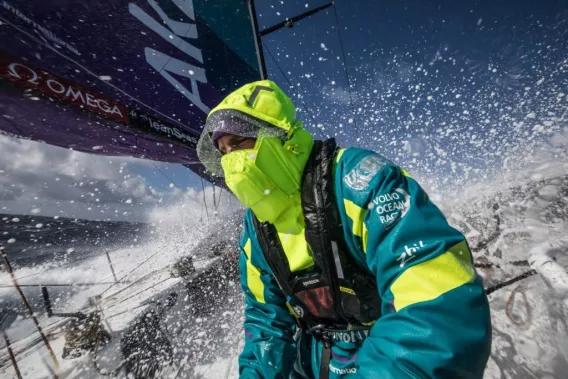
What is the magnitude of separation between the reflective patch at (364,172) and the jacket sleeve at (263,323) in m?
0.83

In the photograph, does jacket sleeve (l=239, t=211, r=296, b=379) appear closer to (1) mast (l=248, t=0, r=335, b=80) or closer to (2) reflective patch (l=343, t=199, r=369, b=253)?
(2) reflective patch (l=343, t=199, r=369, b=253)

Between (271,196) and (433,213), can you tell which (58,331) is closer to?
(271,196)

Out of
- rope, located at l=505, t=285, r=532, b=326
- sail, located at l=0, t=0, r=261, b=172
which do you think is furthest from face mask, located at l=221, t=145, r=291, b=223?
rope, located at l=505, t=285, r=532, b=326

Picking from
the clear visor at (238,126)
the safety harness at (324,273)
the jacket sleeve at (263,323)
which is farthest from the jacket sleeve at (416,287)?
the jacket sleeve at (263,323)

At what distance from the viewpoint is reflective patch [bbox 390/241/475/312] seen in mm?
885

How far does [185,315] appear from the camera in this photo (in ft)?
17.1

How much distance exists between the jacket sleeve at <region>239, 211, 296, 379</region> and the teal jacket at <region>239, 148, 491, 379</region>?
2.40ft

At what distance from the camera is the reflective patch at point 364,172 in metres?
1.20

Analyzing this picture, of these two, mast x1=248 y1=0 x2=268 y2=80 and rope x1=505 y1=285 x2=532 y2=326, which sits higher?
mast x1=248 y1=0 x2=268 y2=80

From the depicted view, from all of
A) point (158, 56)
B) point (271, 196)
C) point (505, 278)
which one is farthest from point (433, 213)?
point (158, 56)

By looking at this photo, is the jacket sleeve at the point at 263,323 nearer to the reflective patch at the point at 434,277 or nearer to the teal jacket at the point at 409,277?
the teal jacket at the point at 409,277

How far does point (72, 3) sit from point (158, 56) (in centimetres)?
147

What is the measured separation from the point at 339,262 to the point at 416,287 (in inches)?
18.5

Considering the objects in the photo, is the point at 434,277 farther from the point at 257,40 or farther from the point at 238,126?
the point at 257,40
